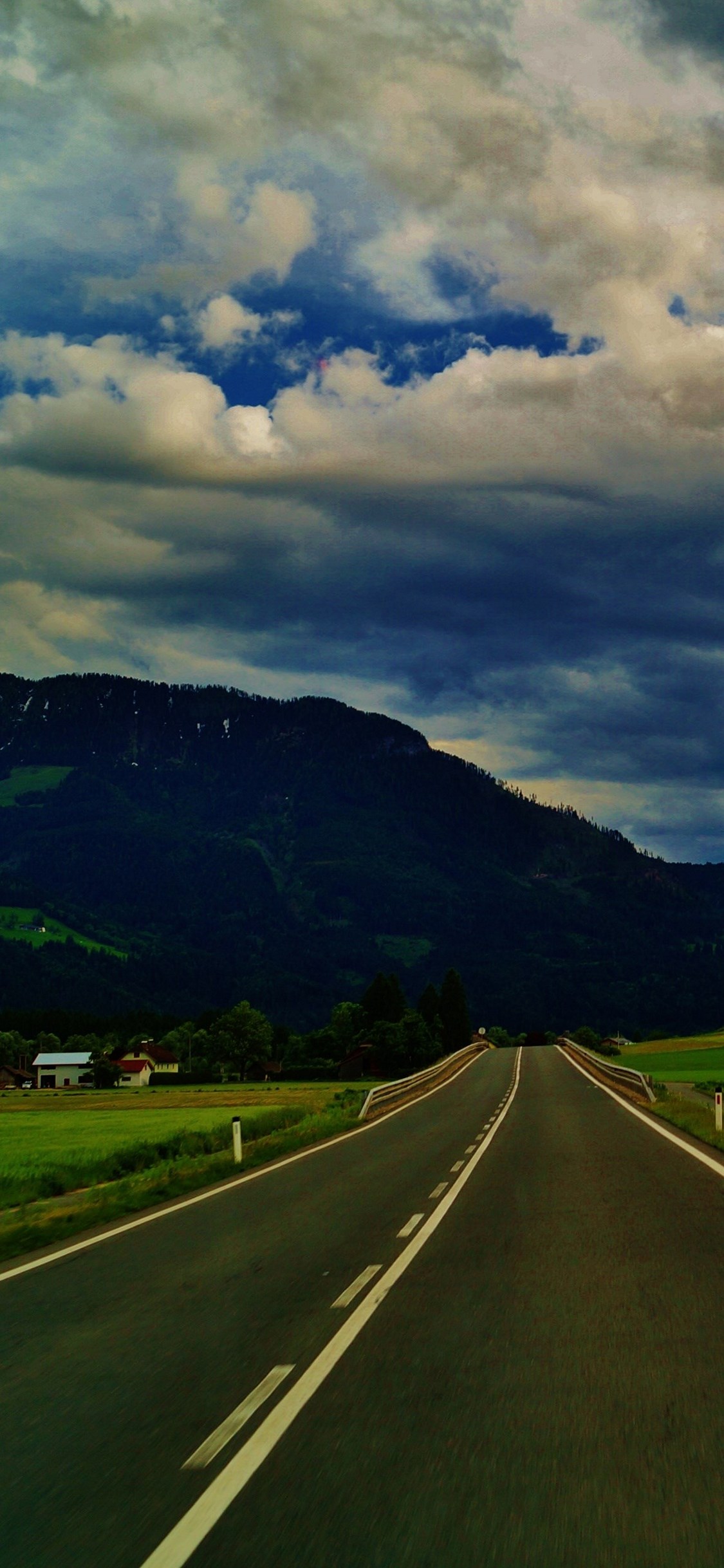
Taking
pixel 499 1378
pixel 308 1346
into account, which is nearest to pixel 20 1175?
pixel 308 1346

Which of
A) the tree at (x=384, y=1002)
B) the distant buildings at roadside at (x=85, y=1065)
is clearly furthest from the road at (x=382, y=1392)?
the distant buildings at roadside at (x=85, y=1065)

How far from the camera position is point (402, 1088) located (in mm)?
49906

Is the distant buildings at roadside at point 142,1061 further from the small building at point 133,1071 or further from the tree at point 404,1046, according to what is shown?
the tree at point 404,1046

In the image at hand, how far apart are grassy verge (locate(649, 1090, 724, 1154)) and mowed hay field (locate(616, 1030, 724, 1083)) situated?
21.6m

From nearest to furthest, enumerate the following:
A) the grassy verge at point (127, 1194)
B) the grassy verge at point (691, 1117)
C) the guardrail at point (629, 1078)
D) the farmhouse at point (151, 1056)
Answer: the grassy verge at point (127, 1194)
the grassy verge at point (691, 1117)
the guardrail at point (629, 1078)
the farmhouse at point (151, 1056)

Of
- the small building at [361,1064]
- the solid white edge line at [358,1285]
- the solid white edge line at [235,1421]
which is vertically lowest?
the small building at [361,1064]

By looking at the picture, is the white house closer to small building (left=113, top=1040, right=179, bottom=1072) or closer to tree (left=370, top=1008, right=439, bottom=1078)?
small building (left=113, top=1040, right=179, bottom=1072)

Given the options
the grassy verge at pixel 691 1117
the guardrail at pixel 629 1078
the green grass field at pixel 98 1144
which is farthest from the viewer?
the guardrail at pixel 629 1078

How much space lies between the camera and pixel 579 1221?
13.9 m

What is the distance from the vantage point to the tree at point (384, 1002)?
436ft

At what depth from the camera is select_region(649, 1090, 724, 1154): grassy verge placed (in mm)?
23922

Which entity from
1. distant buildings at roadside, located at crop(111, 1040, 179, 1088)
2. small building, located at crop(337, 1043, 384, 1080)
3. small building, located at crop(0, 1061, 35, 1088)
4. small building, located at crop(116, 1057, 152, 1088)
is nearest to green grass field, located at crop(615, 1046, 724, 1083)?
small building, located at crop(337, 1043, 384, 1080)

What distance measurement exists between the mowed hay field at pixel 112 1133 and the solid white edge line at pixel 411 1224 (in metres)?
6.52

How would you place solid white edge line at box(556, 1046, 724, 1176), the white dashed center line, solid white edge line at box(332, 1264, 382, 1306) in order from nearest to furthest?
solid white edge line at box(332, 1264, 382, 1306) → the white dashed center line → solid white edge line at box(556, 1046, 724, 1176)
